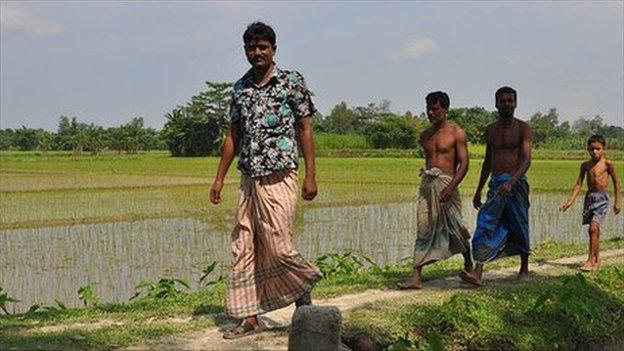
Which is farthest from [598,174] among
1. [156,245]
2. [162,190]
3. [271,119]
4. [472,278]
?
[162,190]

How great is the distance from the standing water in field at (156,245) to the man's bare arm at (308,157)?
13.5ft

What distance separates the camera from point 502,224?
18.6 ft

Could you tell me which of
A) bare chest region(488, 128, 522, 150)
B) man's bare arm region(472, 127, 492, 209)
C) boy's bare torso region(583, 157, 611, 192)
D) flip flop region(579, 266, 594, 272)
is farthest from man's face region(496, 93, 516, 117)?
flip flop region(579, 266, 594, 272)

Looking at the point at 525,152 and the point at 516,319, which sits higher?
the point at 525,152

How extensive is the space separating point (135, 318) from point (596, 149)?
4217 mm

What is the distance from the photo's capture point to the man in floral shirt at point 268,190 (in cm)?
399

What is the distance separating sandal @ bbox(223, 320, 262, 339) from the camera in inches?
155

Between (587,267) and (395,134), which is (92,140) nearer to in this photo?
(395,134)

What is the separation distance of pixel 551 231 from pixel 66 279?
7553mm

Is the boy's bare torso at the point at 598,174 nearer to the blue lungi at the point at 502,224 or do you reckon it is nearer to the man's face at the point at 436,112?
the blue lungi at the point at 502,224

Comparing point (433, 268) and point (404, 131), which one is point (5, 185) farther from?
point (404, 131)

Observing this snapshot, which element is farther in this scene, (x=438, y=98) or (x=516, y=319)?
(x=438, y=98)

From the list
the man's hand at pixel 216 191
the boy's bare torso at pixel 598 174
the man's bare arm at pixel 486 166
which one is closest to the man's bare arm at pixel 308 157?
the man's hand at pixel 216 191

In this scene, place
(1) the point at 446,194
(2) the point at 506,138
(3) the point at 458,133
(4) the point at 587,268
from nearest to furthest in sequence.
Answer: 1. (1) the point at 446,194
2. (3) the point at 458,133
3. (2) the point at 506,138
4. (4) the point at 587,268
